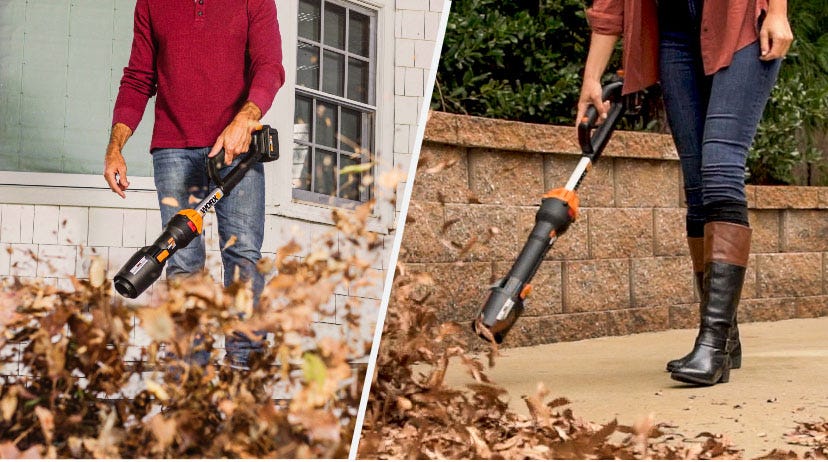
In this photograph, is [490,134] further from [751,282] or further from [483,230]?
[751,282]

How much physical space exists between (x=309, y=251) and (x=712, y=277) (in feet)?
3.22

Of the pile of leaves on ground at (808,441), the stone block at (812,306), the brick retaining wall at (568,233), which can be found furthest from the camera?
the stone block at (812,306)

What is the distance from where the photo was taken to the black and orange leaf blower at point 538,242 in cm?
177

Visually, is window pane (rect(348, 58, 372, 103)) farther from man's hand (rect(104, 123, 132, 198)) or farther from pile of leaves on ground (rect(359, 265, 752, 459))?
pile of leaves on ground (rect(359, 265, 752, 459))

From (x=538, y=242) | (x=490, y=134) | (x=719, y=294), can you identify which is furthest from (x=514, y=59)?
(x=538, y=242)

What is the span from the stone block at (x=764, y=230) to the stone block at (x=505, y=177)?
1093 millimetres

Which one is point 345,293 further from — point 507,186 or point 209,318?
point 507,186

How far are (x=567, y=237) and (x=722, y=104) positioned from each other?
1181 mm

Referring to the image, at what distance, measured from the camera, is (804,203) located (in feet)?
13.2

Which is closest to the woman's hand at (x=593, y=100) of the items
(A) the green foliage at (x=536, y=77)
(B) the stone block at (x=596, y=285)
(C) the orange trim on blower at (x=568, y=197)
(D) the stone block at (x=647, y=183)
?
(C) the orange trim on blower at (x=568, y=197)

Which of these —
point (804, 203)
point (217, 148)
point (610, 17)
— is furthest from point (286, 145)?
point (804, 203)

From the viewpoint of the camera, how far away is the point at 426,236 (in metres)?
2.89

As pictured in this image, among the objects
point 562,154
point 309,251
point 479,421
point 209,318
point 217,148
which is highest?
point 562,154

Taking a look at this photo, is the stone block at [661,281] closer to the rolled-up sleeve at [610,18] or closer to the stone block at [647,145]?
the stone block at [647,145]
